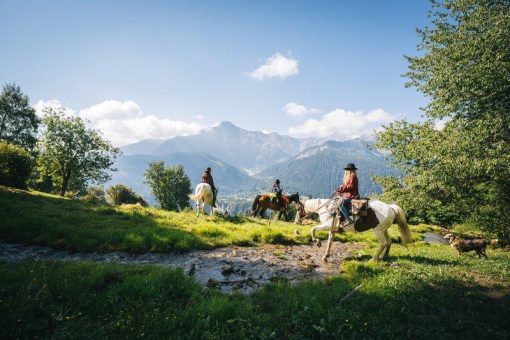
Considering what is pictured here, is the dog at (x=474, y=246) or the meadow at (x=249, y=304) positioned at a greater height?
the dog at (x=474, y=246)

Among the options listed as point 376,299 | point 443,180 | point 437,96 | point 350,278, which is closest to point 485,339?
A: point 376,299

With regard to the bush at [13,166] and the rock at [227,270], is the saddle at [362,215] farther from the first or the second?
the bush at [13,166]

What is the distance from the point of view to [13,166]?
2952cm

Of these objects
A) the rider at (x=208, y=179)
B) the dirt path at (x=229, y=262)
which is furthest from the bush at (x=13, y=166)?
the dirt path at (x=229, y=262)

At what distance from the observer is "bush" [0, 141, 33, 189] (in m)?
28.7

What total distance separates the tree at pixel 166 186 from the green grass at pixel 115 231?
7631 cm

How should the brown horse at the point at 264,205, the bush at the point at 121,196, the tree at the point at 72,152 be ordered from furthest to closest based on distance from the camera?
the bush at the point at 121,196, the tree at the point at 72,152, the brown horse at the point at 264,205

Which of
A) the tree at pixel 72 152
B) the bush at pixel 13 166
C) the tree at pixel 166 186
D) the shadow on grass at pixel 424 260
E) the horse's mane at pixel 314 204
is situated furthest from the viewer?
the tree at pixel 166 186

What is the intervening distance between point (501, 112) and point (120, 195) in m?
84.0

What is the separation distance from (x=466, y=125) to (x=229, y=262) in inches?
673

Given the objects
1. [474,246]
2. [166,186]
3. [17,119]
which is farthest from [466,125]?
[166,186]

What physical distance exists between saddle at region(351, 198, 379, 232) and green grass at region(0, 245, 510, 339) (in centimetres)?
387

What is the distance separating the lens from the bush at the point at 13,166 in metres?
28.7

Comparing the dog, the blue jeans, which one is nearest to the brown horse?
the blue jeans
